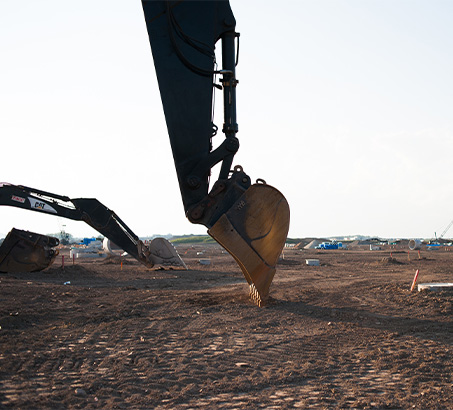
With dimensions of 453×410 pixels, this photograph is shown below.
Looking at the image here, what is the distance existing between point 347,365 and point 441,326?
3.16 meters

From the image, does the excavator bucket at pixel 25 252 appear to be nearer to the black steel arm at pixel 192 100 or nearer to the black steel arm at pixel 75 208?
the black steel arm at pixel 75 208

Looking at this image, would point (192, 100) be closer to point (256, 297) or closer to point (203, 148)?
point (203, 148)

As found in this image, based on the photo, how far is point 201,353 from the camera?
621 centimetres

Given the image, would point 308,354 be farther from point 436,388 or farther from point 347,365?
point 436,388

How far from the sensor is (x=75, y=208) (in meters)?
19.0

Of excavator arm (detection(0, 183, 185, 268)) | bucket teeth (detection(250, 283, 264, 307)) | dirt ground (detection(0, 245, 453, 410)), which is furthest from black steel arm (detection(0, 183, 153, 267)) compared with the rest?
bucket teeth (detection(250, 283, 264, 307))

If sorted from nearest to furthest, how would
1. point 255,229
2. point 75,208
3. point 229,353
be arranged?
point 229,353 < point 255,229 < point 75,208

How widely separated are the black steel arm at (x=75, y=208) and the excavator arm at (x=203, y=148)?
11295mm

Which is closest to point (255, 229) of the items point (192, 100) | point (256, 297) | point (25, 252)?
point (256, 297)

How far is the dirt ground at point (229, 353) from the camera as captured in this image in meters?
4.57

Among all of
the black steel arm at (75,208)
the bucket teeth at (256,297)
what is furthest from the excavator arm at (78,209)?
the bucket teeth at (256,297)

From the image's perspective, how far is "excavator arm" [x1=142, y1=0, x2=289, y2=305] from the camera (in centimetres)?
842

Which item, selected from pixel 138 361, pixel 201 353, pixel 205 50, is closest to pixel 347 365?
pixel 201 353

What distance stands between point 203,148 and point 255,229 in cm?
170
